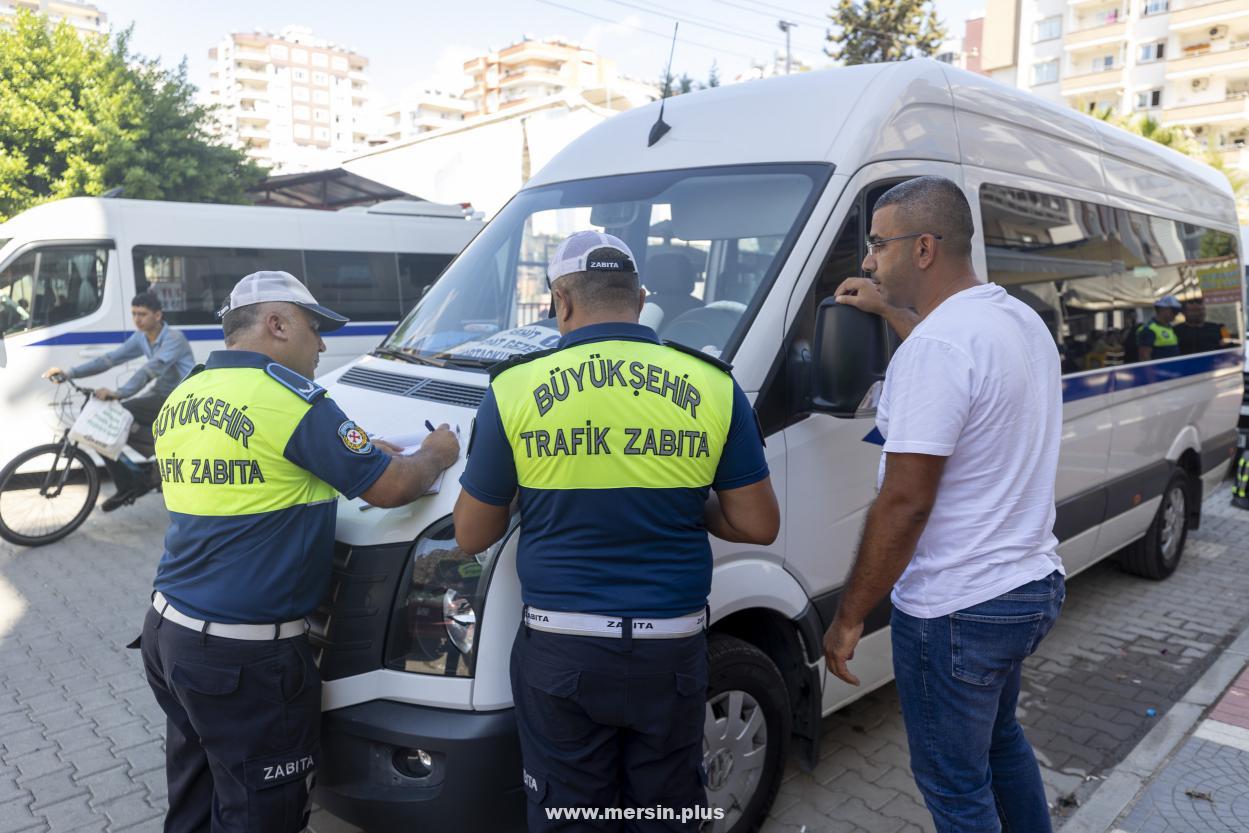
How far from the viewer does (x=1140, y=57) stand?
52531mm

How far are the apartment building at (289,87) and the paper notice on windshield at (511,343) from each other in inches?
5032

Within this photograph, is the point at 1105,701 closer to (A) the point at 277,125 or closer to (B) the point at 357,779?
(B) the point at 357,779

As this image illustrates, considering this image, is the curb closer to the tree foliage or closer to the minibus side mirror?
the minibus side mirror

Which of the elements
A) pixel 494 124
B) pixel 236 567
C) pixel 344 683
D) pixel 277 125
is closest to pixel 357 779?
pixel 344 683

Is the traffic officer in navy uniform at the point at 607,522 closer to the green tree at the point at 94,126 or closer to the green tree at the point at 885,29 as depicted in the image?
the green tree at the point at 94,126

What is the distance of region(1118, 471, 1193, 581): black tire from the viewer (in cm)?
611

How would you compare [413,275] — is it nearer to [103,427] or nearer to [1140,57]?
[103,427]

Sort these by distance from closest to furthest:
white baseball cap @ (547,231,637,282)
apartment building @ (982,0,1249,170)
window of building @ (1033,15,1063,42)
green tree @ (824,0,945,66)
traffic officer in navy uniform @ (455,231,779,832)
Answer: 1. traffic officer in navy uniform @ (455,231,779,832)
2. white baseball cap @ (547,231,637,282)
3. green tree @ (824,0,945,66)
4. apartment building @ (982,0,1249,170)
5. window of building @ (1033,15,1063,42)

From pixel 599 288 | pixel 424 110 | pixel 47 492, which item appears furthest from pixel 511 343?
pixel 424 110

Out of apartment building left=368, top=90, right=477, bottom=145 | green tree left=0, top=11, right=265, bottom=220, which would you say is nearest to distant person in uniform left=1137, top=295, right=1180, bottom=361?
green tree left=0, top=11, right=265, bottom=220

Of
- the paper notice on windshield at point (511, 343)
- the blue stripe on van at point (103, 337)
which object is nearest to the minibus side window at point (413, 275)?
the blue stripe on van at point (103, 337)

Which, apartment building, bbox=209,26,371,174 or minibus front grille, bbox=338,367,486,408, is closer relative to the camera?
minibus front grille, bbox=338,367,486,408

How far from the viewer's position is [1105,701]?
4.57m

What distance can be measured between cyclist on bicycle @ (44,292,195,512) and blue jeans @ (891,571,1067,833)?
644cm
